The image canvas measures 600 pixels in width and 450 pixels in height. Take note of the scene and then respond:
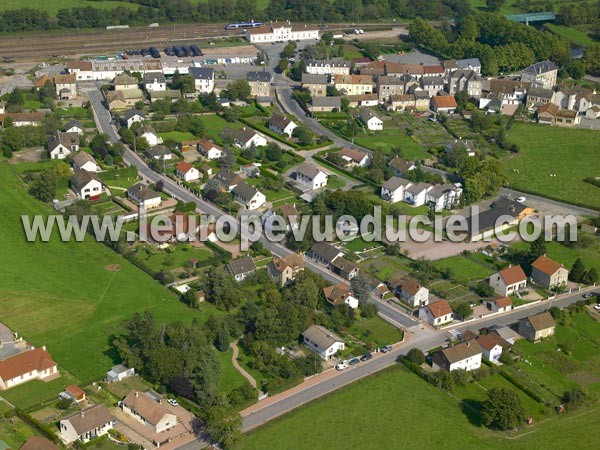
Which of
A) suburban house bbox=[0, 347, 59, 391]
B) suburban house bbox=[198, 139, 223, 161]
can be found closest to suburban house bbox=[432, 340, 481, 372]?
suburban house bbox=[0, 347, 59, 391]

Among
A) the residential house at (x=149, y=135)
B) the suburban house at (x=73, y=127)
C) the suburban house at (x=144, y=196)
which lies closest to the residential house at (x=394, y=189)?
the suburban house at (x=144, y=196)

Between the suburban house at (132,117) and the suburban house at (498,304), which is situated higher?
the suburban house at (132,117)

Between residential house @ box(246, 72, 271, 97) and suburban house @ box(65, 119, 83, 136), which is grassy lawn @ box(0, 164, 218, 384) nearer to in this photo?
suburban house @ box(65, 119, 83, 136)

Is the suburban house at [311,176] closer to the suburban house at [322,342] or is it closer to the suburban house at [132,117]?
the suburban house at [132,117]

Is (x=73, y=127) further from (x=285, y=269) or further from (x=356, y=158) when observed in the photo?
(x=285, y=269)

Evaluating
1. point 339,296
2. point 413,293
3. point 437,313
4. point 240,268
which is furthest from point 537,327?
point 240,268

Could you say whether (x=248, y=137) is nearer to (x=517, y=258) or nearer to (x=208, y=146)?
(x=208, y=146)
